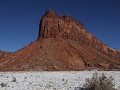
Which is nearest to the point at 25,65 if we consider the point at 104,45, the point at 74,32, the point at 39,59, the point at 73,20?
the point at 39,59

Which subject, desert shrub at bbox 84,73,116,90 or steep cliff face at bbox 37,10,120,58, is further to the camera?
steep cliff face at bbox 37,10,120,58

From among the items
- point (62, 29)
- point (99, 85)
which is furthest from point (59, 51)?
point (99, 85)

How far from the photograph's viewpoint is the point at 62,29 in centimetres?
9088

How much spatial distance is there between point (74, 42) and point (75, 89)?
234 feet

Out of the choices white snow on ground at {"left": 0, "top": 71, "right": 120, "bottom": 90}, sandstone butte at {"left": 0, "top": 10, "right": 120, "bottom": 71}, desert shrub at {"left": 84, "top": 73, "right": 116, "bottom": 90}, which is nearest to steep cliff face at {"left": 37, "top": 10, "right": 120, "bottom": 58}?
sandstone butte at {"left": 0, "top": 10, "right": 120, "bottom": 71}

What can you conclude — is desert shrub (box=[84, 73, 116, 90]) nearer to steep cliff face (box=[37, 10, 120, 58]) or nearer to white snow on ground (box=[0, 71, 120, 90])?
white snow on ground (box=[0, 71, 120, 90])

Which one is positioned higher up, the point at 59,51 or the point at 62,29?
the point at 62,29

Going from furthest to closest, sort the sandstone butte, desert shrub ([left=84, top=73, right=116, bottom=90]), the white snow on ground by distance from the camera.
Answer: the sandstone butte → the white snow on ground → desert shrub ([left=84, top=73, right=116, bottom=90])

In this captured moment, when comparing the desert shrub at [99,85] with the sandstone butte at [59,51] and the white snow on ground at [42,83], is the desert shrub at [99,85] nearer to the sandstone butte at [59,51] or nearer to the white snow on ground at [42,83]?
the white snow on ground at [42,83]

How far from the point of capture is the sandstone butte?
67.1m

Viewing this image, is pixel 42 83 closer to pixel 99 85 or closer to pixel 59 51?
pixel 99 85

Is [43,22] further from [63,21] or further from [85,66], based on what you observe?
[85,66]

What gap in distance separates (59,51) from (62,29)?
694 inches

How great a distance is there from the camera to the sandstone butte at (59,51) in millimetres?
67125
